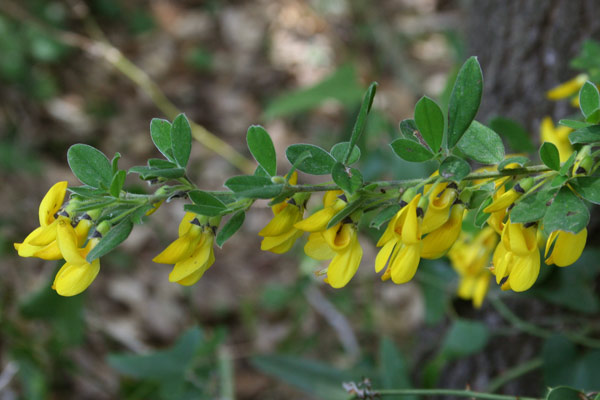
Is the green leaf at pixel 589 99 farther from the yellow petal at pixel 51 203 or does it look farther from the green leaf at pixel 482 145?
the yellow petal at pixel 51 203

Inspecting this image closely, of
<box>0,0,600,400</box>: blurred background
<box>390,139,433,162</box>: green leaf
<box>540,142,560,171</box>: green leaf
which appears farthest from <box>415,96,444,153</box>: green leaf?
<box>0,0,600,400</box>: blurred background

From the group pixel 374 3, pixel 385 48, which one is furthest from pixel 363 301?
pixel 374 3

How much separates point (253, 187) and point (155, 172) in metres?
0.11

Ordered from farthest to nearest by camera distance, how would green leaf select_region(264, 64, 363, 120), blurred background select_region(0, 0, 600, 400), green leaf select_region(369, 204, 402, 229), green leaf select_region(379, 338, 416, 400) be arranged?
green leaf select_region(264, 64, 363, 120), blurred background select_region(0, 0, 600, 400), green leaf select_region(379, 338, 416, 400), green leaf select_region(369, 204, 402, 229)

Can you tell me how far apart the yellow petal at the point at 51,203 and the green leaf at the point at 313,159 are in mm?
275

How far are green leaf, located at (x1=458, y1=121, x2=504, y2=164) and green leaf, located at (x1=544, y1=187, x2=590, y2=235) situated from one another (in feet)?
0.32

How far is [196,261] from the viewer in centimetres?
68

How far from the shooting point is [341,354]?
2.35 m

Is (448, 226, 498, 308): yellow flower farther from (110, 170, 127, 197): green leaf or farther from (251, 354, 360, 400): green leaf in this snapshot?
(110, 170, 127, 197): green leaf

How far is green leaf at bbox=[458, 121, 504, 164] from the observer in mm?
656

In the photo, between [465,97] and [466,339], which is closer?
[465,97]

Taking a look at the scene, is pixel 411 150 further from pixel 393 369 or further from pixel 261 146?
pixel 393 369

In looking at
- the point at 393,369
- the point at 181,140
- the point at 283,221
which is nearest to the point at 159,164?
the point at 181,140

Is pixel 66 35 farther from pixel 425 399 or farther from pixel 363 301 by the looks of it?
pixel 425 399
